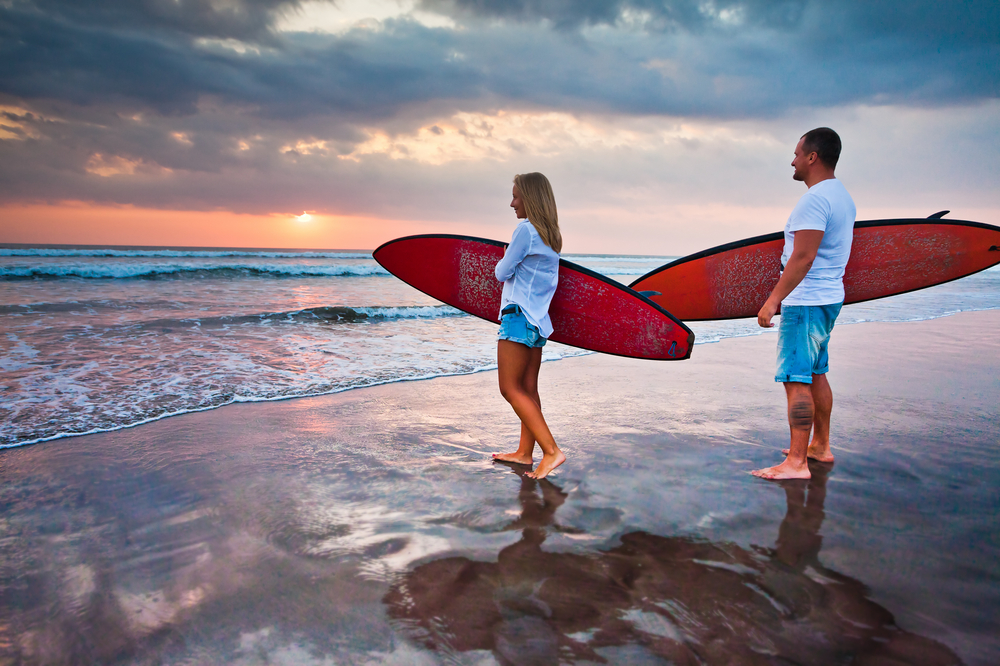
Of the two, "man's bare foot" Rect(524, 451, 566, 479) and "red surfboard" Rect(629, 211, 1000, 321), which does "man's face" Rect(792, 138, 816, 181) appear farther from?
"man's bare foot" Rect(524, 451, 566, 479)

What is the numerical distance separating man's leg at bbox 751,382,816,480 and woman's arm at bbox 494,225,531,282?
1642 mm

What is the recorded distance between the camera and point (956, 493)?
8.54ft

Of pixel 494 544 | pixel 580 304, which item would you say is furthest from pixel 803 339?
pixel 494 544

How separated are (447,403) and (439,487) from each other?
1724 millimetres

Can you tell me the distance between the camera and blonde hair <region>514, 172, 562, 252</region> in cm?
283

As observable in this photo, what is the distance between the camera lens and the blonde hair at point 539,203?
2834 mm

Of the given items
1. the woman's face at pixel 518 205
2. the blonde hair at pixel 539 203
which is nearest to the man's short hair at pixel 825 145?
the blonde hair at pixel 539 203

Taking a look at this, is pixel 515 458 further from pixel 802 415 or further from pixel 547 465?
pixel 802 415

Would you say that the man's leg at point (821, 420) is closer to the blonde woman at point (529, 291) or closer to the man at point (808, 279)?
the man at point (808, 279)

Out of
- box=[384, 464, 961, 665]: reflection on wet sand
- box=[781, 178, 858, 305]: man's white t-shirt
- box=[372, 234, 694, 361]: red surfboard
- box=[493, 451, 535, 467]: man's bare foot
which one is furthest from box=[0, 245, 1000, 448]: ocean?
box=[781, 178, 858, 305]: man's white t-shirt

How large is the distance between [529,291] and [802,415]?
1.63m

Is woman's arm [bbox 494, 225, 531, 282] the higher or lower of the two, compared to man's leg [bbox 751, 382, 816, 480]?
higher

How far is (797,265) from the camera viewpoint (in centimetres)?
275

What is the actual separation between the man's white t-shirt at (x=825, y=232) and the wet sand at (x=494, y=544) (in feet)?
3.30
